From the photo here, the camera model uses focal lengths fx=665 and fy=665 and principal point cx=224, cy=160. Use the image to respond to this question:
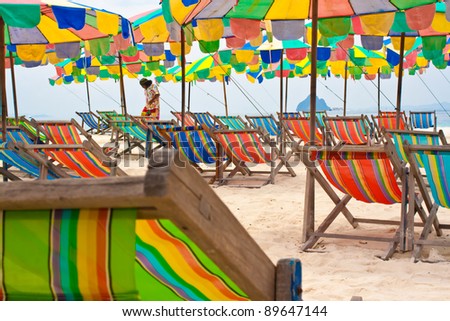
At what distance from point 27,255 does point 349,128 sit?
6761 mm

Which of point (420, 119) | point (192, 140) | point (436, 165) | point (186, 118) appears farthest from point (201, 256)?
point (420, 119)

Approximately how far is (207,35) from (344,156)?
2726 mm

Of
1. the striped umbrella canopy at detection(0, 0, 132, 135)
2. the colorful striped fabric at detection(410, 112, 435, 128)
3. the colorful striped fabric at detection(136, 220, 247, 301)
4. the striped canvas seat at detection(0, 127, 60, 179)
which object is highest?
the striped umbrella canopy at detection(0, 0, 132, 135)

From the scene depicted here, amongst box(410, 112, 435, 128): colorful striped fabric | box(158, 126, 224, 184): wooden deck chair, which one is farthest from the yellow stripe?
box(410, 112, 435, 128): colorful striped fabric

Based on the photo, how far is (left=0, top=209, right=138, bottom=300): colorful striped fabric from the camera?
102 cm

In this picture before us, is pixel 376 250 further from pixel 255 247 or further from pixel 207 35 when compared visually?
pixel 207 35

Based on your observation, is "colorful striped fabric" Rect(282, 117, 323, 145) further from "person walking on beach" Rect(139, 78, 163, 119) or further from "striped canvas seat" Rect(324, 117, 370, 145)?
"person walking on beach" Rect(139, 78, 163, 119)

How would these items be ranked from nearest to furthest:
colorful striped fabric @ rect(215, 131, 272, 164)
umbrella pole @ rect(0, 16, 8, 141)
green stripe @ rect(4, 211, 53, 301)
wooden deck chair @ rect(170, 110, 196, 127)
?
green stripe @ rect(4, 211, 53, 301)
umbrella pole @ rect(0, 16, 8, 141)
colorful striped fabric @ rect(215, 131, 272, 164)
wooden deck chair @ rect(170, 110, 196, 127)

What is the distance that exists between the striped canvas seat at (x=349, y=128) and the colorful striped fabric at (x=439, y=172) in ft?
14.0

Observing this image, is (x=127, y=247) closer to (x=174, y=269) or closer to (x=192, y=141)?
(x=174, y=269)

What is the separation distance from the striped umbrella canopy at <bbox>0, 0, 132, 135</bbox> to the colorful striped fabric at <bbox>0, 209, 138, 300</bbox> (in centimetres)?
347

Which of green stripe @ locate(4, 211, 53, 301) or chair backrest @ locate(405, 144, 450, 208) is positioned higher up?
green stripe @ locate(4, 211, 53, 301)
